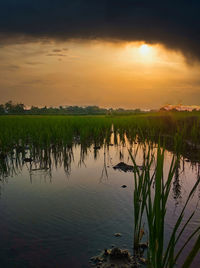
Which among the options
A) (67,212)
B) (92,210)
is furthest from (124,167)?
(67,212)

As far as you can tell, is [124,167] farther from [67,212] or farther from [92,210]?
[67,212]

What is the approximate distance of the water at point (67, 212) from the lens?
3.11 metres

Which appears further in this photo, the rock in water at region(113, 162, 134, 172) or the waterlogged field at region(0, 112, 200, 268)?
the rock in water at region(113, 162, 134, 172)

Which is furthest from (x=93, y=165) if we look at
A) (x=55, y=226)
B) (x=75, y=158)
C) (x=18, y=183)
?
(x=55, y=226)

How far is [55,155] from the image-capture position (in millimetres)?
9430

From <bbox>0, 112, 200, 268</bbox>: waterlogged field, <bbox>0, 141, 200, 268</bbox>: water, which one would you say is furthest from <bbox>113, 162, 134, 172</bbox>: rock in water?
<bbox>0, 141, 200, 268</bbox>: water

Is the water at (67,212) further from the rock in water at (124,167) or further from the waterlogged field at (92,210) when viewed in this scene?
the rock in water at (124,167)

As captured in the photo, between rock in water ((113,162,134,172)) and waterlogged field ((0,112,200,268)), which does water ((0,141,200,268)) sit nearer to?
waterlogged field ((0,112,200,268))

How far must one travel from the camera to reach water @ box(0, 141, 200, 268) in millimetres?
3113

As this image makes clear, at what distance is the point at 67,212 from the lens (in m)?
4.24

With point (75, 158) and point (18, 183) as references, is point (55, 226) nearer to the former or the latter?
point (18, 183)

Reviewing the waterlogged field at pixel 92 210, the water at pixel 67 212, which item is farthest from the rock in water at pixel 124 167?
the water at pixel 67 212

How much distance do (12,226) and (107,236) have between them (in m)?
1.38

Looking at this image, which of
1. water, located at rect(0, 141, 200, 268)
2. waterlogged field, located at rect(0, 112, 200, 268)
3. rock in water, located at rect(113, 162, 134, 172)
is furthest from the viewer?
rock in water, located at rect(113, 162, 134, 172)
